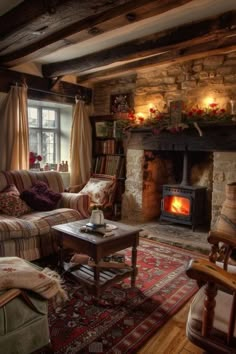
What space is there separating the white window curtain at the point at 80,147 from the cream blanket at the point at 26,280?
3.52 m

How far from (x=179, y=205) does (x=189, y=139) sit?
1.06 metres

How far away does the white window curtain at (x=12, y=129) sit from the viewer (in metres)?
4.13

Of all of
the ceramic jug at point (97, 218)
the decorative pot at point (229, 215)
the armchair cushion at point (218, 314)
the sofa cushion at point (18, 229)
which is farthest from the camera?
the decorative pot at point (229, 215)

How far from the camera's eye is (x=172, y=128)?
13.5 feet

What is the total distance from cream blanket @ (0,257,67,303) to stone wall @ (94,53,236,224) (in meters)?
2.89

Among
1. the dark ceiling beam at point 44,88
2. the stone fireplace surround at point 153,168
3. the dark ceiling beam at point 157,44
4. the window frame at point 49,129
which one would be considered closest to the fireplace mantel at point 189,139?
the stone fireplace surround at point 153,168

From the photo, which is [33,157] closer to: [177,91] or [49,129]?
[49,129]

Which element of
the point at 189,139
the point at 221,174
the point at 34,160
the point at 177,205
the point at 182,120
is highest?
the point at 182,120

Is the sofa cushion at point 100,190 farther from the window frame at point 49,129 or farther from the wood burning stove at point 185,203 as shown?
the window frame at point 49,129

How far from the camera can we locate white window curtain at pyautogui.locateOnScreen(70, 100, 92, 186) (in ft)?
16.8

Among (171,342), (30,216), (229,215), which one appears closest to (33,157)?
(30,216)

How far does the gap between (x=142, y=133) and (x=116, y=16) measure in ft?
8.23

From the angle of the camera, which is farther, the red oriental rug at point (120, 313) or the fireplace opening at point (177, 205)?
the fireplace opening at point (177, 205)

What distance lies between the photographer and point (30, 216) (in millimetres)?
3219
